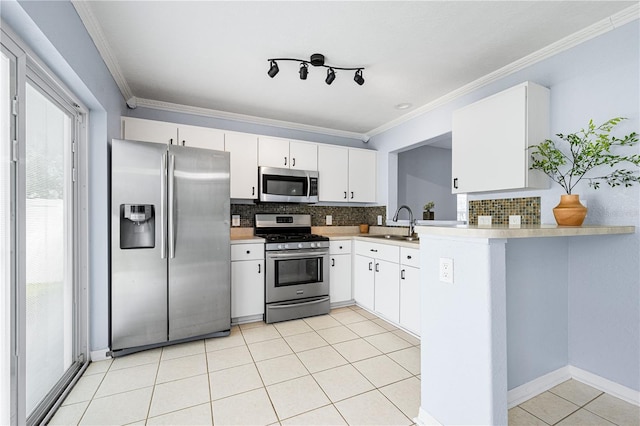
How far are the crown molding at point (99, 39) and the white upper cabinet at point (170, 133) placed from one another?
35cm

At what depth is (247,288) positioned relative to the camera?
10.4 feet

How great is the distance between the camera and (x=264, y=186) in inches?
138

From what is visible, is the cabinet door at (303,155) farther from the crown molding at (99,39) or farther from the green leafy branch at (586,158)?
the green leafy branch at (586,158)

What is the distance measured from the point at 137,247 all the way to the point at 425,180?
454 cm

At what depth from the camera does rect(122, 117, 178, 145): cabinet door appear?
296 centimetres

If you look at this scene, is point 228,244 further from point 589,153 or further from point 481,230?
point 589,153

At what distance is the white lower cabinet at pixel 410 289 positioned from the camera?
277 cm

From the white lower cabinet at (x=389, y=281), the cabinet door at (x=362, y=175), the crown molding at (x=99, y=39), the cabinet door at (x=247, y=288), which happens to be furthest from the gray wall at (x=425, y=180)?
the crown molding at (x=99, y=39)

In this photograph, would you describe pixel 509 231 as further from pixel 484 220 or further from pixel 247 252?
pixel 247 252

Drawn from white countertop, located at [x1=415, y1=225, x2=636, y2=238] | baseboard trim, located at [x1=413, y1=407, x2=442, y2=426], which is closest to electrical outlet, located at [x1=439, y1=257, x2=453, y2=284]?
white countertop, located at [x1=415, y1=225, x2=636, y2=238]

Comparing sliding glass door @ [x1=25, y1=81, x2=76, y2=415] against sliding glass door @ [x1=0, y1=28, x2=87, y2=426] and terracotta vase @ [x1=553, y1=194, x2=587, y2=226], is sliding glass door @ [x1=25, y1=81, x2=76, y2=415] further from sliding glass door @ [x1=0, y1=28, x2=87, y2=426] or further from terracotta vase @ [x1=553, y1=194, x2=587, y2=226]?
terracotta vase @ [x1=553, y1=194, x2=587, y2=226]

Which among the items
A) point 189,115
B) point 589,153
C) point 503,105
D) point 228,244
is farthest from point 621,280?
point 189,115

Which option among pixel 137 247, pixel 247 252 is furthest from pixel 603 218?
pixel 137 247

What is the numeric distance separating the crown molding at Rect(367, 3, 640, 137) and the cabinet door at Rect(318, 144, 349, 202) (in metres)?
1.17
